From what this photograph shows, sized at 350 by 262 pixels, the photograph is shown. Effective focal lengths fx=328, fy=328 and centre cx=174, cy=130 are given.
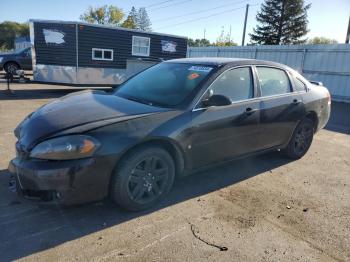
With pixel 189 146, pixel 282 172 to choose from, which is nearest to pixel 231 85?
pixel 189 146

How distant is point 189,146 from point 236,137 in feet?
2.70

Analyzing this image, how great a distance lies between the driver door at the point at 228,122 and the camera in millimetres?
3801

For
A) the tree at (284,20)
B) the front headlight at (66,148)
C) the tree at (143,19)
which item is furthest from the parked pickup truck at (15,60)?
the tree at (143,19)

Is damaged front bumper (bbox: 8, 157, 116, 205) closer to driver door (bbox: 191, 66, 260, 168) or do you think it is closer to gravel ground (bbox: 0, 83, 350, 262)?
gravel ground (bbox: 0, 83, 350, 262)

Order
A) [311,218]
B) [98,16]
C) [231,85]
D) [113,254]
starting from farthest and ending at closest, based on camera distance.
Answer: [98,16] < [231,85] < [311,218] < [113,254]

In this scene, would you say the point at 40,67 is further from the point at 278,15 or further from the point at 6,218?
the point at 278,15

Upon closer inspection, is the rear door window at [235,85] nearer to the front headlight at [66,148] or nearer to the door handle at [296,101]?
the door handle at [296,101]

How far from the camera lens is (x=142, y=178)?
343 cm

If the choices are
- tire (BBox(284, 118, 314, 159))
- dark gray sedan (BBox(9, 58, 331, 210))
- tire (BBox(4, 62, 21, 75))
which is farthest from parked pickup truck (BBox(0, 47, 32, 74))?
tire (BBox(284, 118, 314, 159))

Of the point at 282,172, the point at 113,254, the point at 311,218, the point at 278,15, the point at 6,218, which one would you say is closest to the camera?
the point at 113,254

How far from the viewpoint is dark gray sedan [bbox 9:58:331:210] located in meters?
2.98

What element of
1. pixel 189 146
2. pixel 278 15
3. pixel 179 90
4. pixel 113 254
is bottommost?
pixel 113 254

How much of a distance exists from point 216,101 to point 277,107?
1394 millimetres

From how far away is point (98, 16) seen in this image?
6600cm
